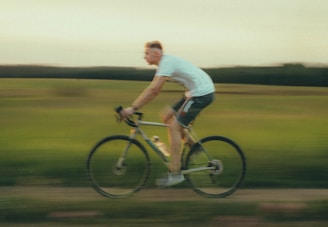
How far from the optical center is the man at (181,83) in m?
6.51

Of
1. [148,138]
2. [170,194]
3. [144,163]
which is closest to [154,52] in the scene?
[148,138]

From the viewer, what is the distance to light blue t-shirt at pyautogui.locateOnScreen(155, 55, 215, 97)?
6.51 m

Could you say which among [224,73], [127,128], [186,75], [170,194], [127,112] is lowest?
[127,128]

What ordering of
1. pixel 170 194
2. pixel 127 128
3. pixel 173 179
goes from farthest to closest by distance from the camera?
pixel 127 128
pixel 170 194
pixel 173 179

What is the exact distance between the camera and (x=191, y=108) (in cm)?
661

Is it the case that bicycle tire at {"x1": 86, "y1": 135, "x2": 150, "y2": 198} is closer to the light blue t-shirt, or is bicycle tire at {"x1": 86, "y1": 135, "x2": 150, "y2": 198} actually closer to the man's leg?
the man's leg

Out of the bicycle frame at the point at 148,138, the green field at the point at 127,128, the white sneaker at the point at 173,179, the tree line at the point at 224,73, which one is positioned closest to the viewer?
the bicycle frame at the point at 148,138

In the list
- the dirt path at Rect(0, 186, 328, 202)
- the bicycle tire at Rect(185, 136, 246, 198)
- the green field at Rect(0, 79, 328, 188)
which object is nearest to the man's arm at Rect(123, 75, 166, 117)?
the bicycle tire at Rect(185, 136, 246, 198)

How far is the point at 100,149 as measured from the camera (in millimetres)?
6848

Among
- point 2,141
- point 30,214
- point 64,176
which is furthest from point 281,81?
point 30,214

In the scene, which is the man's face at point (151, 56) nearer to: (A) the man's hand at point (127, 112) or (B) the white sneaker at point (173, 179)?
(A) the man's hand at point (127, 112)

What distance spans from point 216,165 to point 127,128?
5805mm

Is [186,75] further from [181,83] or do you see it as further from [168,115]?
[168,115]

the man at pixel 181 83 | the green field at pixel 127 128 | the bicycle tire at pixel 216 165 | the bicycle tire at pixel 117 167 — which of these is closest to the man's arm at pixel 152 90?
the man at pixel 181 83
